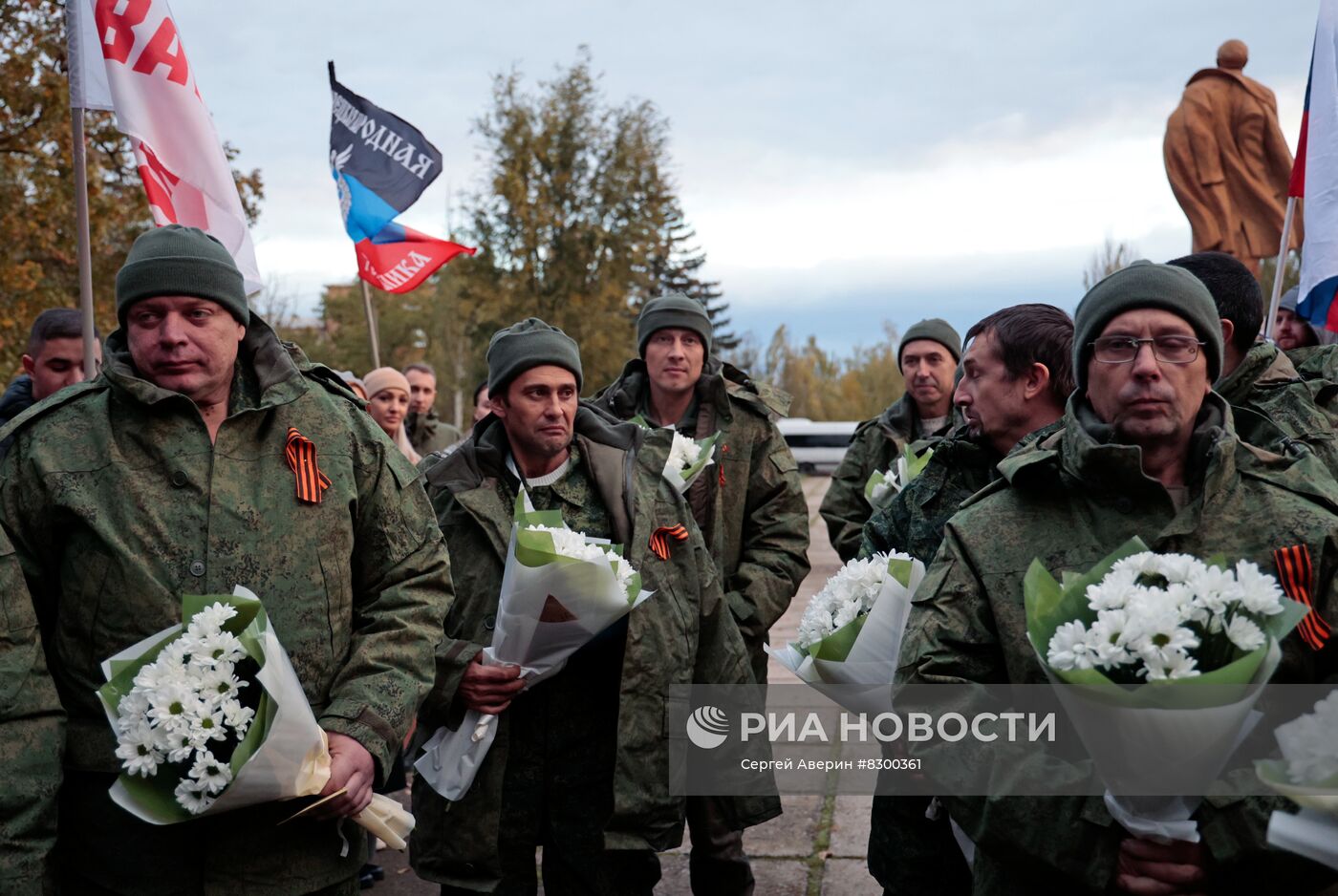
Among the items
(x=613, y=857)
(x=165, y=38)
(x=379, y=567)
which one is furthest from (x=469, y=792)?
(x=165, y=38)

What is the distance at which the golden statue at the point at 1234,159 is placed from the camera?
31.7 ft

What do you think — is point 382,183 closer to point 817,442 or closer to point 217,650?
point 217,650

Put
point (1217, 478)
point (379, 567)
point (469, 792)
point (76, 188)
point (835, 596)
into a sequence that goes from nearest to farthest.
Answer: point (1217, 478) < point (379, 567) < point (835, 596) < point (469, 792) < point (76, 188)

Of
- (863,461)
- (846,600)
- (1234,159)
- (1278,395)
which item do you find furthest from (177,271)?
(1234,159)

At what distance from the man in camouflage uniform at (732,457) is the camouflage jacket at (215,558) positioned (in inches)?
Answer: 84.4

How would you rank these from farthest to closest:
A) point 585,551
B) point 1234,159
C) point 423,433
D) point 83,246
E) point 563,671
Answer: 1. point 1234,159
2. point 423,433
3. point 83,246
4. point 563,671
5. point 585,551

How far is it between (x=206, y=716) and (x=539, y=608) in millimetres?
1149

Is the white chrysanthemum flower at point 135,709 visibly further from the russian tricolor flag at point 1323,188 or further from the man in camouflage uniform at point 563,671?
the russian tricolor flag at point 1323,188

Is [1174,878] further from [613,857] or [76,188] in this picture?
[76,188]

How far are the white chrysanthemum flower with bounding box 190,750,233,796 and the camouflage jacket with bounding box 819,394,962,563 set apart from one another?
3658mm

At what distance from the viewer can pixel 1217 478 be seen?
261 centimetres

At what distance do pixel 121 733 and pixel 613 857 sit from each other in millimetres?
1742

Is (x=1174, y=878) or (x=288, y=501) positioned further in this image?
(x=288, y=501)

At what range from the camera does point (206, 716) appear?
2.64 meters
